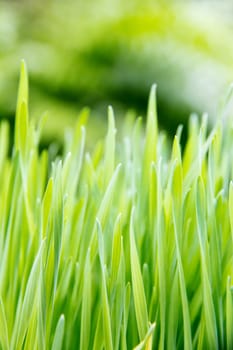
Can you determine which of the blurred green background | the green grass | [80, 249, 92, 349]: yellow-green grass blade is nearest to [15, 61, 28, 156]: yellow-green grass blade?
the green grass

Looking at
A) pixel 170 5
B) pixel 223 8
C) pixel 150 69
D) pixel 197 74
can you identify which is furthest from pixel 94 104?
pixel 223 8

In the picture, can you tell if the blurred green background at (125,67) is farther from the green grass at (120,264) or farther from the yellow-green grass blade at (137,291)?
the yellow-green grass blade at (137,291)

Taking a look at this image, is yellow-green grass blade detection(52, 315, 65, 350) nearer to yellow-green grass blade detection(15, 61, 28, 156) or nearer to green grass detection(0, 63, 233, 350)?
green grass detection(0, 63, 233, 350)

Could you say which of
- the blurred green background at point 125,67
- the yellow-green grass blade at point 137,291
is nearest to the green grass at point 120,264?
the yellow-green grass blade at point 137,291

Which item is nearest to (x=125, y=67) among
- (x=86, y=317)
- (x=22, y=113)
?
(x=22, y=113)

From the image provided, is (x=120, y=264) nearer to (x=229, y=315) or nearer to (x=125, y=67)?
(x=229, y=315)

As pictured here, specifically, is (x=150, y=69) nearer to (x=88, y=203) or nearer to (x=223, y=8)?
(x=223, y=8)
